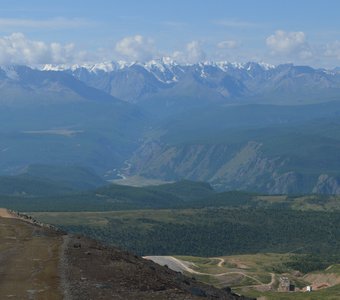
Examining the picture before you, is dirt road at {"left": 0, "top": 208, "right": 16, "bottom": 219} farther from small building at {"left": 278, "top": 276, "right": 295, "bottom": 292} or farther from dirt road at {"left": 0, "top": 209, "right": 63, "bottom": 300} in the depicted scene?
small building at {"left": 278, "top": 276, "right": 295, "bottom": 292}

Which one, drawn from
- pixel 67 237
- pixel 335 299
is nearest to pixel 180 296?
pixel 67 237

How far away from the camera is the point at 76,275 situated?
57500 mm

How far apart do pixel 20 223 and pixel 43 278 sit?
39.8 meters

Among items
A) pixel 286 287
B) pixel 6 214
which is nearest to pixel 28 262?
pixel 6 214

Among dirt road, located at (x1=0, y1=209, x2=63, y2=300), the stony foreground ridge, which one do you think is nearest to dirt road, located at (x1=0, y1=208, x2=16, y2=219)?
dirt road, located at (x1=0, y1=209, x2=63, y2=300)

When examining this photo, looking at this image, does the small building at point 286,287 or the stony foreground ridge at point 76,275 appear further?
the small building at point 286,287

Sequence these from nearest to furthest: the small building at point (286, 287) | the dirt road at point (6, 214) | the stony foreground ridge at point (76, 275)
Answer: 1. the stony foreground ridge at point (76, 275)
2. the dirt road at point (6, 214)
3. the small building at point (286, 287)

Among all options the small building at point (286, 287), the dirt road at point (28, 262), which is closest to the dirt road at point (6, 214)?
the dirt road at point (28, 262)

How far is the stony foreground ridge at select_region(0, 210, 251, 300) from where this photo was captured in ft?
169

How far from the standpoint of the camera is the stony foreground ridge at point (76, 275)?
5162cm

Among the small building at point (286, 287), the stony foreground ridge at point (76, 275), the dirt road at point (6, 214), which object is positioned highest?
the dirt road at point (6, 214)

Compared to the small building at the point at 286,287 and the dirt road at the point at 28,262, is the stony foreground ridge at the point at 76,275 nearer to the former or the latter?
the dirt road at the point at 28,262

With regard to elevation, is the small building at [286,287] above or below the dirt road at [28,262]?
below

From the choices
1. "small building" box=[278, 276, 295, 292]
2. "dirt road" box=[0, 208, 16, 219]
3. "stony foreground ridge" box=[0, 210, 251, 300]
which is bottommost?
"small building" box=[278, 276, 295, 292]
